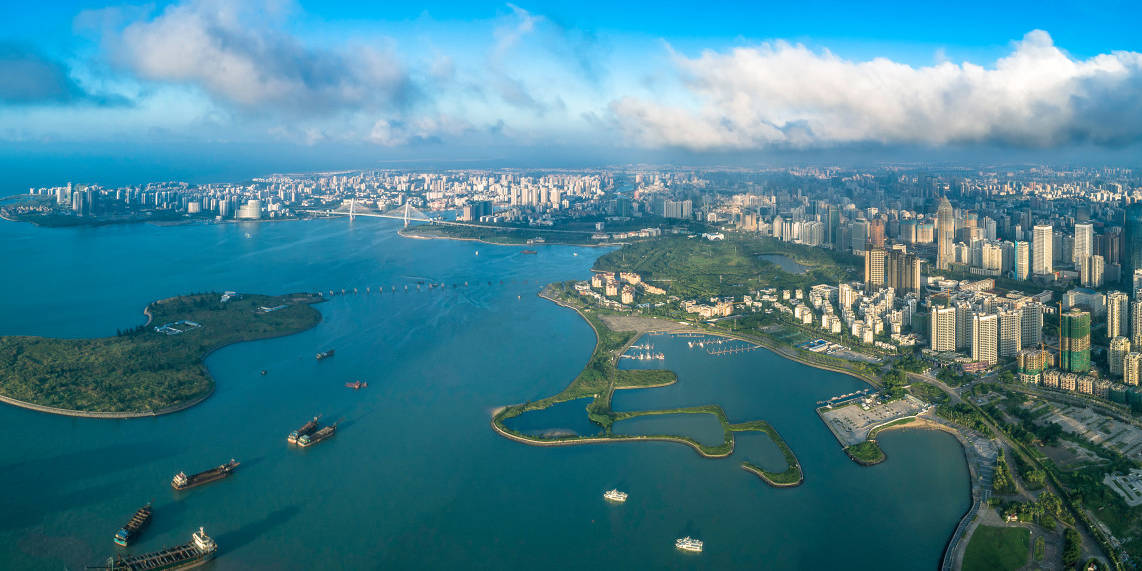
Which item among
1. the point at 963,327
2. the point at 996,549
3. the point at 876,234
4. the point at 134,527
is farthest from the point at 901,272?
the point at 134,527

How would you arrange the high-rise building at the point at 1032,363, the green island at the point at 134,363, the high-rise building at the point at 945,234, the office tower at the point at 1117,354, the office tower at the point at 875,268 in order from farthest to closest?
the high-rise building at the point at 945,234, the office tower at the point at 875,268, the high-rise building at the point at 1032,363, the office tower at the point at 1117,354, the green island at the point at 134,363

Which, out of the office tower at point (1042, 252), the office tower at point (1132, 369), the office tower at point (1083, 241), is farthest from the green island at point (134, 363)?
the office tower at point (1083, 241)

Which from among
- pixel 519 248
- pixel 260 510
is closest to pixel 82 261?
pixel 519 248

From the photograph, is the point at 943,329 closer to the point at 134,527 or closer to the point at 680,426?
the point at 680,426

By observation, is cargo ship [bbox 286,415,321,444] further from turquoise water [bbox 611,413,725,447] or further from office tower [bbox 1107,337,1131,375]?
office tower [bbox 1107,337,1131,375]

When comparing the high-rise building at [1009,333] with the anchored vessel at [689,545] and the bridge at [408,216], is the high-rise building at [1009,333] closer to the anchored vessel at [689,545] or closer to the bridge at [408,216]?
the anchored vessel at [689,545]
